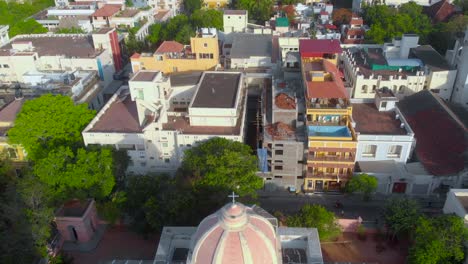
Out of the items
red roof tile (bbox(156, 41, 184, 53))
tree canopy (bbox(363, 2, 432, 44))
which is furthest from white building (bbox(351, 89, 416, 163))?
tree canopy (bbox(363, 2, 432, 44))

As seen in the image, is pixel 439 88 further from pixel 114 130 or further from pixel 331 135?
pixel 114 130

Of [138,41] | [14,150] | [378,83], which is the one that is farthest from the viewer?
[138,41]

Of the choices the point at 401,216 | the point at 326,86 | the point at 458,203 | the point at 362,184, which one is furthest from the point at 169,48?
the point at 458,203

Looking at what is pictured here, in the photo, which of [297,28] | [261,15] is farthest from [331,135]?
[261,15]

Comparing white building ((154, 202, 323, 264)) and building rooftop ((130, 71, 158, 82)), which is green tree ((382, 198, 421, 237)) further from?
building rooftop ((130, 71, 158, 82))

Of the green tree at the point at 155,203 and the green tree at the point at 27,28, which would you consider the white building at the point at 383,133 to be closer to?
the green tree at the point at 155,203

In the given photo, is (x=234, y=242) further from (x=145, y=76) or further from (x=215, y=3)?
(x=215, y=3)
